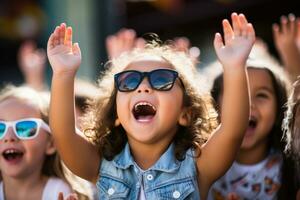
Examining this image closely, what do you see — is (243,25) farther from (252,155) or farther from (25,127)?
(25,127)

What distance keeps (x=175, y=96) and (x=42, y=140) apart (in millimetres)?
848

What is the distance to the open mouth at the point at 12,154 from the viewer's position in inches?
138

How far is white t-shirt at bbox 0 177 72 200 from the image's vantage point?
363 cm

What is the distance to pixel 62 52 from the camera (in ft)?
10.2

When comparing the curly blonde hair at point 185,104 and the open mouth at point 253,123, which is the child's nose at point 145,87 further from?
the open mouth at point 253,123

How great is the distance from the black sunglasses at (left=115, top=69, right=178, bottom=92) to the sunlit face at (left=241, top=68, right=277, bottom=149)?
0.82 meters

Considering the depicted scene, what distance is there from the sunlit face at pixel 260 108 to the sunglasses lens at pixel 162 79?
0.82m

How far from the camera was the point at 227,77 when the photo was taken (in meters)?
2.95

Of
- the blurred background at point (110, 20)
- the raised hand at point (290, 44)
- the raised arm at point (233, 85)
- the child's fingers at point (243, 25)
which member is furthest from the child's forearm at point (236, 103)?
the blurred background at point (110, 20)

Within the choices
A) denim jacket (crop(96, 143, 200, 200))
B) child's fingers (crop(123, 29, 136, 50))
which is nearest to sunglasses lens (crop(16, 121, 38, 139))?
denim jacket (crop(96, 143, 200, 200))

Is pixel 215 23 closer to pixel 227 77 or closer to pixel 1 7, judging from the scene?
pixel 1 7

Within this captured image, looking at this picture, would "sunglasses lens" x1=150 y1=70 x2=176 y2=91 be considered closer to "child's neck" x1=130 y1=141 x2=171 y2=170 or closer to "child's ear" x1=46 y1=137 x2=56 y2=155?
"child's neck" x1=130 y1=141 x2=171 y2=170

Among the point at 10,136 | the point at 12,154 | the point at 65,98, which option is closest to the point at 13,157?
the point at 12,154

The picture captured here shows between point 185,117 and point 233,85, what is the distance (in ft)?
1.31
